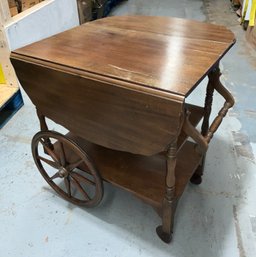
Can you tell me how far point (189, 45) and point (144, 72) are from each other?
279 millimetres

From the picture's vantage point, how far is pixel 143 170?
4.05ft

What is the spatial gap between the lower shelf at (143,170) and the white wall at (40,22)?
3.48ft

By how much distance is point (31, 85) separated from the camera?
3.62 ft

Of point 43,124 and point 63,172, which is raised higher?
point 43,124

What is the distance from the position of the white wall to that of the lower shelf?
1.06m

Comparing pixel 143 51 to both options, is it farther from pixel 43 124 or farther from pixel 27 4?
pixel 27 4

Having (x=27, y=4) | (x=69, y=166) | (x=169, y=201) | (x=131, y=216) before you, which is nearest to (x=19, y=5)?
(x=27, y=4)

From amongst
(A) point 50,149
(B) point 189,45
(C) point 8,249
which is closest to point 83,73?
(B) point 189,45

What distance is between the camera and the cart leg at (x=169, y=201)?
93cm

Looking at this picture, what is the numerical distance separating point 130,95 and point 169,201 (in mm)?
459

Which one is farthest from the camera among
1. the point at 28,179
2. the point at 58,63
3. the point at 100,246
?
the point at 28,179

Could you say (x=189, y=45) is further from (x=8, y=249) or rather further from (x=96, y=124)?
(x=8, y=249)

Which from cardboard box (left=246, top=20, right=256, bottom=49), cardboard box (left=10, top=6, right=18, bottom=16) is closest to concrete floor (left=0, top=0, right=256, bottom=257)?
cardboard box (left=10, top=6, right=18, bottom=16)

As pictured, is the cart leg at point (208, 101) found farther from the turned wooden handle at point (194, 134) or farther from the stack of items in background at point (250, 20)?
the stack of items in background at point (250, 20)
